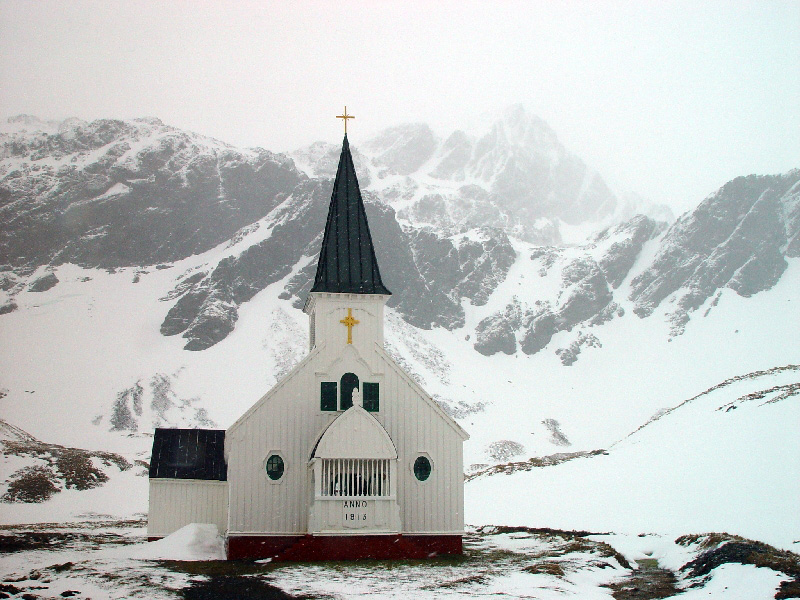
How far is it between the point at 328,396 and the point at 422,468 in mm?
3506

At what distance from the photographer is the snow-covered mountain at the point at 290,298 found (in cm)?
9500

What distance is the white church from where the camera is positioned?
80.6 ft

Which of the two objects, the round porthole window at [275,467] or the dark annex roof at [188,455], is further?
the dark annex roof at [188,455]

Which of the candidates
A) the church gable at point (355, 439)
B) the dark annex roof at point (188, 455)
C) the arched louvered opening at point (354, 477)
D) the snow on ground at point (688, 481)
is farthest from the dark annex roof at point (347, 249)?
the snow on ground at point (688, 481)

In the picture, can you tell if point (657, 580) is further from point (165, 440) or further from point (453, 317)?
point (453, 317)

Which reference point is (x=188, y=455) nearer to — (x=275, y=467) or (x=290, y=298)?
(x=275, y=467)

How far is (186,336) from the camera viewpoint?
110 meters

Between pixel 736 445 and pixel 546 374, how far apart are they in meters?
88.6

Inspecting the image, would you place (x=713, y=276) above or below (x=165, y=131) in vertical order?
below

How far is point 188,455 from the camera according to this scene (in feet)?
105

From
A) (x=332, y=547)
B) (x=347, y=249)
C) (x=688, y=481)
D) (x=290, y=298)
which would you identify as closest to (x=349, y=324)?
(x=347, y=249)

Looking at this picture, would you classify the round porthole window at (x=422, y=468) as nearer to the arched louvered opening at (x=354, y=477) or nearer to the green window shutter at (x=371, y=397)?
the green window shutter at (x=371, y=397)

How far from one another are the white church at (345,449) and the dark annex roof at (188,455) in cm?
450

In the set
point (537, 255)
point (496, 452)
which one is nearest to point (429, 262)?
point (537, 255)
